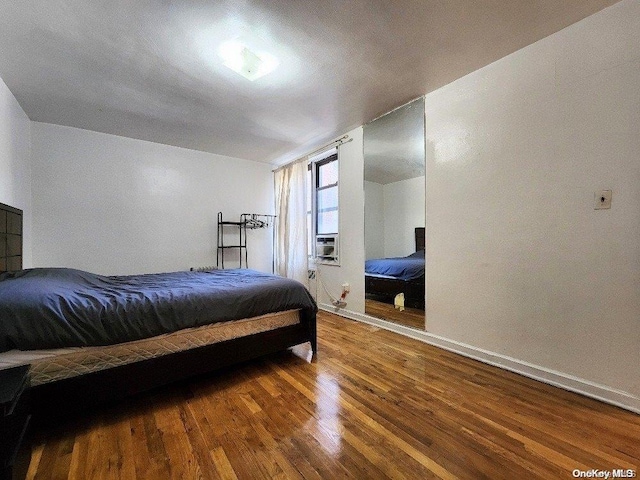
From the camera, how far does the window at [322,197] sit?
381 cm

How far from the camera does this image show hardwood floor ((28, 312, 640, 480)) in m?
1.18

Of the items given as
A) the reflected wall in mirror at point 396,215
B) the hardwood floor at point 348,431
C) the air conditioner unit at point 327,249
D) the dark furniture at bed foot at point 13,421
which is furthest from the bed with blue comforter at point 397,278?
the dark furniture at bed foot at point 13,421

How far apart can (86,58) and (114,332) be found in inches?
80.0

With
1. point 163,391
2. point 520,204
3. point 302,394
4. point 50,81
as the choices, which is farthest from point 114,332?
point 520,204

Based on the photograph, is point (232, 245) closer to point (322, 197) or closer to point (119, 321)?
point (322, 197)

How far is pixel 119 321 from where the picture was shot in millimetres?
1562

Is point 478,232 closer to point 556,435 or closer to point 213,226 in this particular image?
point 556,435

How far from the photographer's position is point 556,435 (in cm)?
136

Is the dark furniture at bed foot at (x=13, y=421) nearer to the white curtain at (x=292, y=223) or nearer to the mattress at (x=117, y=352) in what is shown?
the mattress at (x=117, y=352)

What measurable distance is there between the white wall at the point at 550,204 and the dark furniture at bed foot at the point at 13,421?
2827mm

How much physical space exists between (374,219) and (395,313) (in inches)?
47.1

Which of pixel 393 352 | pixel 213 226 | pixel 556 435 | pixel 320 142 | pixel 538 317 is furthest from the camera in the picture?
pixel 213 226

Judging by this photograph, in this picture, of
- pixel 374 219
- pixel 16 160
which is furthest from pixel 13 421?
pixel 374 219

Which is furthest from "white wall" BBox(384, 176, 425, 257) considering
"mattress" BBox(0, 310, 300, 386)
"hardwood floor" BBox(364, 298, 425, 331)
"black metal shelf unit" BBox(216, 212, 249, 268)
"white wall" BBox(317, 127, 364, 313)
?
"black metal shelf unit" BBox(216, 212, 249, 268)
